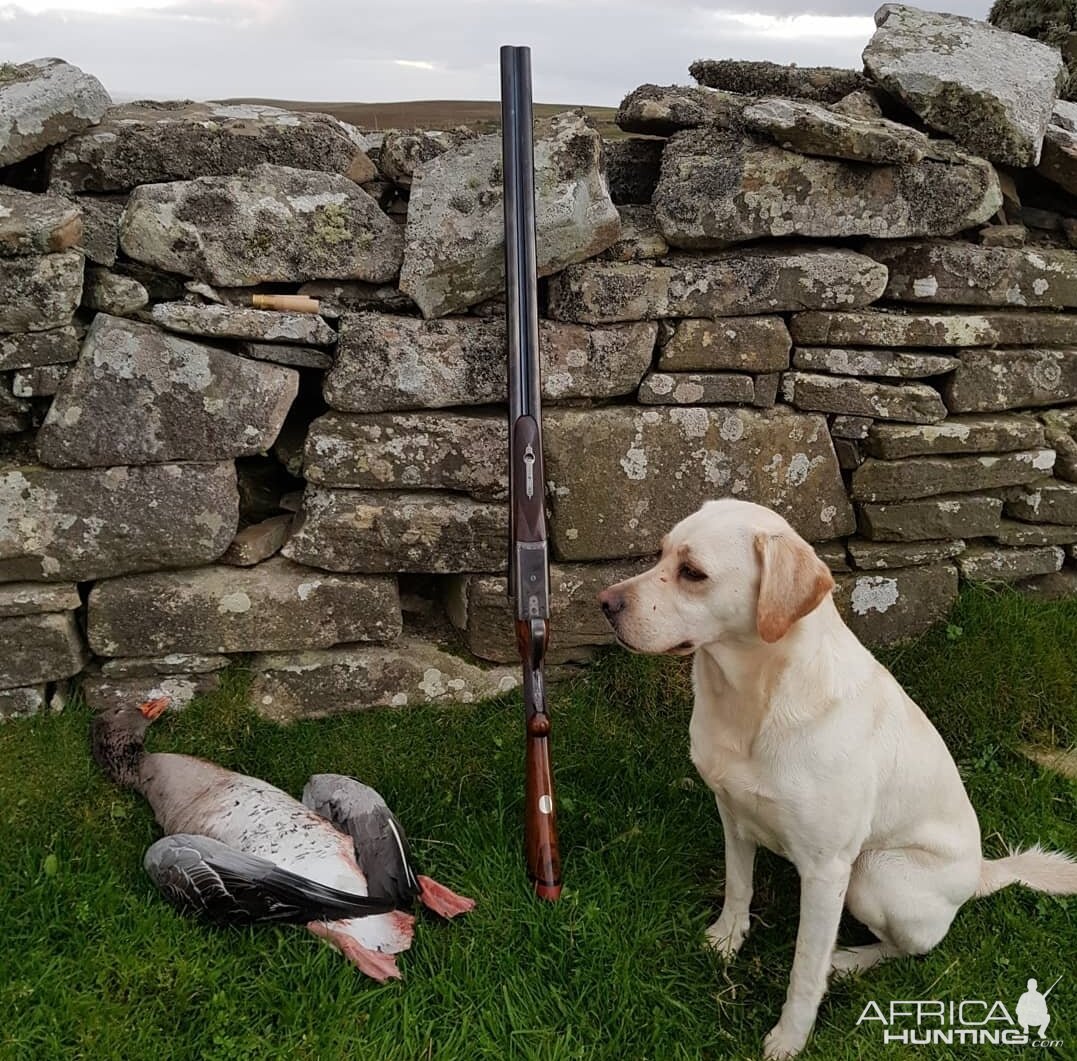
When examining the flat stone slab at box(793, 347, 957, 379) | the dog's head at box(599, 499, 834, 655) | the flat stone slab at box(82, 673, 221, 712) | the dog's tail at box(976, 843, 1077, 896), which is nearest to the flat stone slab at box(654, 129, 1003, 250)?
the flat stone slab at box(793, 347, 957, 379)

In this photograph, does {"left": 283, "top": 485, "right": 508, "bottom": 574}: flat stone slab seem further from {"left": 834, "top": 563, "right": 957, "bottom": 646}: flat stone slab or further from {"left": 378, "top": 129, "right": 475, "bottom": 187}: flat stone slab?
{"left": 834, "top": 563, "right": 957, "bottom": 646}: flat stone slab

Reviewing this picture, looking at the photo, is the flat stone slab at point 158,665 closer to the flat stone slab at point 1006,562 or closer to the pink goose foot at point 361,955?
the pink goose foot at point 361,955

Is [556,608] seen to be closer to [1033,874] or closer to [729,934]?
[729,934]

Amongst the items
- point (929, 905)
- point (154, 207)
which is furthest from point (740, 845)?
point (154, 207)

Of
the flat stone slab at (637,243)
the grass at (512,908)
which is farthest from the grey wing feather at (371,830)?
the flat stone slab at (637,243)

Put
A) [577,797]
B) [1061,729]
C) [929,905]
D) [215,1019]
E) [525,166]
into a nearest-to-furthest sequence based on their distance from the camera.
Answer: [215,1019], [929,905], [525,166], [577,797], [1061,729]

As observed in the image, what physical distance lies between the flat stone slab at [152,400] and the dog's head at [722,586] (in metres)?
1.91

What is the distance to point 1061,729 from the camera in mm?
4680

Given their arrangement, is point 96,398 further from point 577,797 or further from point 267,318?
point 577,797

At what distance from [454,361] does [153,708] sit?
6.45ft

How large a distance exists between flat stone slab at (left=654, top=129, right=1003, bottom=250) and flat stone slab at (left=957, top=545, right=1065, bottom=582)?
62.7 inches

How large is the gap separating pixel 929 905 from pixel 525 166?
119 inches

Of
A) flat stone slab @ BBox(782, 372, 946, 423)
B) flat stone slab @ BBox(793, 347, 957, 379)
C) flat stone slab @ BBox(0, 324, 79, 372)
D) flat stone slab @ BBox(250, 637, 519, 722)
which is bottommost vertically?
flat stone slab @ BBox(250, 637, 519, 722)

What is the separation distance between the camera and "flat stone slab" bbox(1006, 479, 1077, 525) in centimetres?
501
